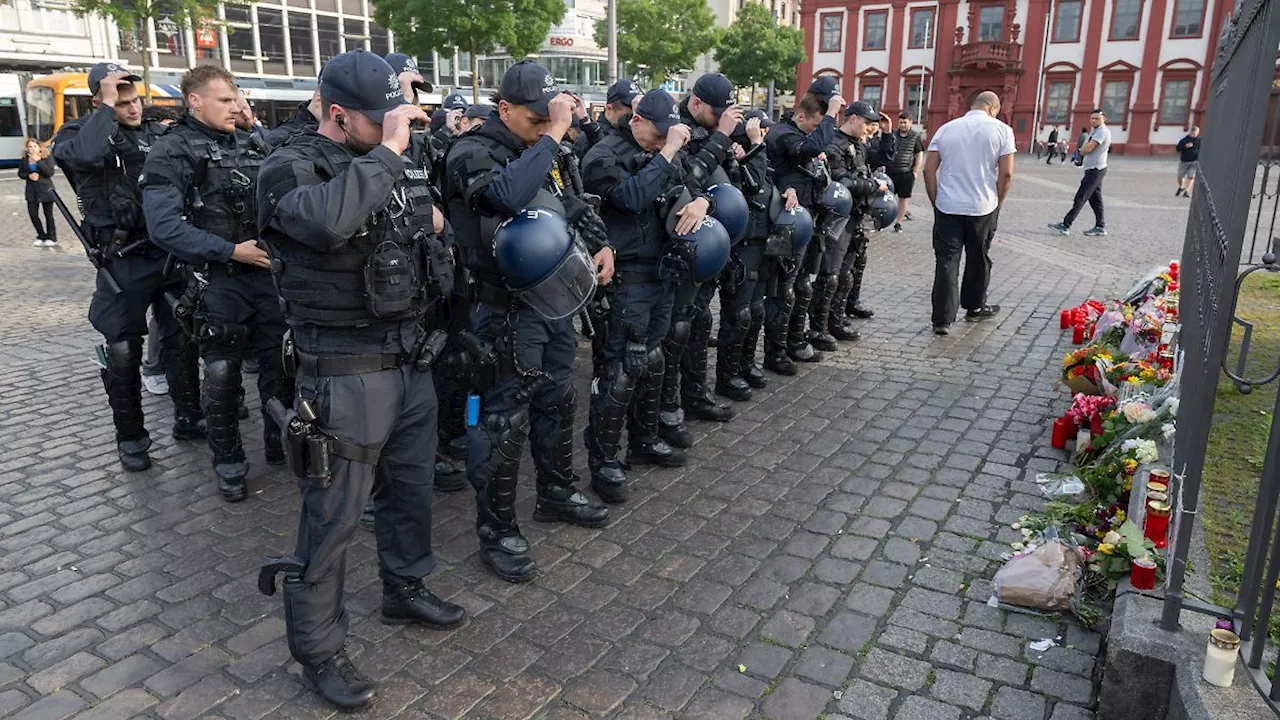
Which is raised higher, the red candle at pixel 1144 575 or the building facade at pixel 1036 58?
the building facade at pixel 1036 58

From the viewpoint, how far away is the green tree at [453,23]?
33.3 meters

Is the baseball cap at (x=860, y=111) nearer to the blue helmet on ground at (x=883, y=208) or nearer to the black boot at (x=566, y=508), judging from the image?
the blue helmet on ground at (x=883, y=208)

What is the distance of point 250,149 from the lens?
499 centimetres

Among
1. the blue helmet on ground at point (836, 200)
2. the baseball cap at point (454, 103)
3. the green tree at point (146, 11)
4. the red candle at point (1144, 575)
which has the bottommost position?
the red candle at point (1144, 575)

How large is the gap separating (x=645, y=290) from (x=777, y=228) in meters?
1.87

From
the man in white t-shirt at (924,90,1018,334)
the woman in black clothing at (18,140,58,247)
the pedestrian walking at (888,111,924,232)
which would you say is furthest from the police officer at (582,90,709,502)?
the woman in black clothing at (18,140,58,247)

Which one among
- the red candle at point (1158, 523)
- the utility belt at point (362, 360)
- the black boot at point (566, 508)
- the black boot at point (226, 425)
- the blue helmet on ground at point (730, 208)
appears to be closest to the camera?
the utility belt at point (362, 360)

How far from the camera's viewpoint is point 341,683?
3.18 m

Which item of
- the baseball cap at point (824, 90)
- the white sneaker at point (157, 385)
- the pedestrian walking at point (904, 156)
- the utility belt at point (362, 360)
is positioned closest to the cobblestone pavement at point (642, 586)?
the white sneaker at point (157, 385)

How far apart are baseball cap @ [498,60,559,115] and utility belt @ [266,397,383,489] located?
1608 mm

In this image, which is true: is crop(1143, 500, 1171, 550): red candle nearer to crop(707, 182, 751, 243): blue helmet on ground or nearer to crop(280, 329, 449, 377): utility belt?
crop(707, 182, 751, 243): blue helmet on ground

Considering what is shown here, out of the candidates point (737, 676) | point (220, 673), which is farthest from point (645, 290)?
point (220, 673)

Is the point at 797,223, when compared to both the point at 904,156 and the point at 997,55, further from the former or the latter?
the point at 997,55

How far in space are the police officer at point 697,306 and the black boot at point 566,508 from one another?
1169 millimetres
